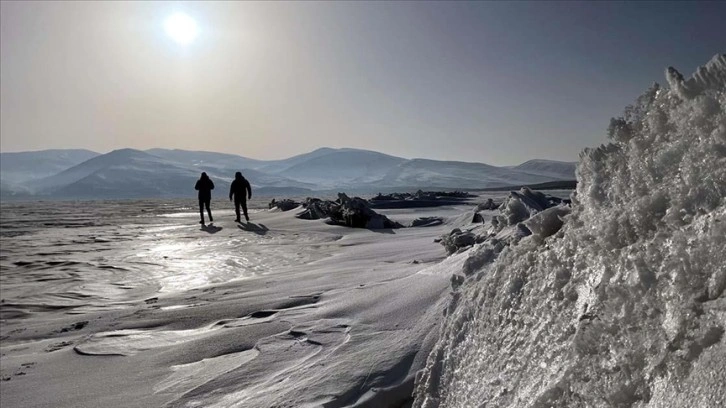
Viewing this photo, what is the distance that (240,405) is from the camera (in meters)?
1.65

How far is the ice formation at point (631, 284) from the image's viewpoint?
2.66 feet

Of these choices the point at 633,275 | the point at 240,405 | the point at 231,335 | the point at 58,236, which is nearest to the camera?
the point at 633,275

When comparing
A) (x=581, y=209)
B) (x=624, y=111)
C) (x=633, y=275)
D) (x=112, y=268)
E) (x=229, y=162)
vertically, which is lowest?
(x=112, y=268)

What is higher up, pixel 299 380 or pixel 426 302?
pixel 426 302

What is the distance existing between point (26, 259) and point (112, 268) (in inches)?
63.9

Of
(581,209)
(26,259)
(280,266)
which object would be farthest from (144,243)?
(581,209)

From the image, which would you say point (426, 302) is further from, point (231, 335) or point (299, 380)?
point (231, 335)

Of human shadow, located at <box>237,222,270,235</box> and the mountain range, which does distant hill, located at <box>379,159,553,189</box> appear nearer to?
the mountain range

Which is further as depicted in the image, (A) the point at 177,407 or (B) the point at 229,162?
(B) the point at 229,162

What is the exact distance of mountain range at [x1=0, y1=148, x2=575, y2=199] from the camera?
8900 cm

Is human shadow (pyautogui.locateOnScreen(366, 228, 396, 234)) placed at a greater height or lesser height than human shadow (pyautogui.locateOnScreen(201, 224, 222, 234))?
greater

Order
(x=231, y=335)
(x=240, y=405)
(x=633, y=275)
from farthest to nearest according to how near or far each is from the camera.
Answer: (x=231, y=335) < (x=240, y=405) < (x=633, y=275)

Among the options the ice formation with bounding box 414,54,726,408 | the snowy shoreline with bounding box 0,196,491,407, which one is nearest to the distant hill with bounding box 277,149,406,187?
the snowy shoreline with bounding box 0,196,491,407

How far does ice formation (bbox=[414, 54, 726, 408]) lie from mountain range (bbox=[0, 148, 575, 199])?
74173 mm
